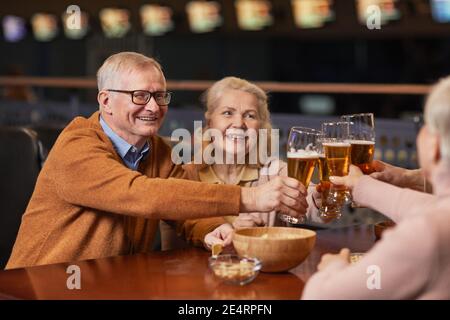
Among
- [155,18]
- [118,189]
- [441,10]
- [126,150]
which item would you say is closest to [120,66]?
[126,150]

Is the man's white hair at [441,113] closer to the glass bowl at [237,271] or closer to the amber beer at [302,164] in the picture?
the glass bowl at [237,271]

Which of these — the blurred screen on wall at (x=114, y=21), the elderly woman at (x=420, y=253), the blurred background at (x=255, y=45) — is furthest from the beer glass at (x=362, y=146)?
the blurred screen on wall at (x=114, y=21)

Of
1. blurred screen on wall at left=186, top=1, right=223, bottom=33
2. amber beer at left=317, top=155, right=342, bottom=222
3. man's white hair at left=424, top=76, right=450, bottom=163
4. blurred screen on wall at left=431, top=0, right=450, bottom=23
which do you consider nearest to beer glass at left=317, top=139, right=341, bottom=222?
amber beer at left=317, top=155, right=342, bottom=222

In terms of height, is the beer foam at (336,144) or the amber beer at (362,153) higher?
the beer foam at (336,144)

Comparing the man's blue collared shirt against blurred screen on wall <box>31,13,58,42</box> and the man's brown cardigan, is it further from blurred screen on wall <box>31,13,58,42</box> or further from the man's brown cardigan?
blurred screen on wall <box>31,13,58,42</box>

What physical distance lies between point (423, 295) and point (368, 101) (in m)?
10.3

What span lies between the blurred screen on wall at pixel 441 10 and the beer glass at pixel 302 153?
8.76 meters

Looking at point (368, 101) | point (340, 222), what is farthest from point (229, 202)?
point (368, 101)

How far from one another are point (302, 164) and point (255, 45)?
12.2m

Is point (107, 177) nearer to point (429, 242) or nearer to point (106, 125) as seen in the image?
point (106, 125)

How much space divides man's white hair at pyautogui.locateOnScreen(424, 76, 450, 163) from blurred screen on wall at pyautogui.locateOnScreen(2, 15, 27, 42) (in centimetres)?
1346

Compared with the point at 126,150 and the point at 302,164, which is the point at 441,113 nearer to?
the point at 302,164

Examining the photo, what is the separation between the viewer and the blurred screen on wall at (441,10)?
10.8 meters

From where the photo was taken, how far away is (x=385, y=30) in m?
12.1
